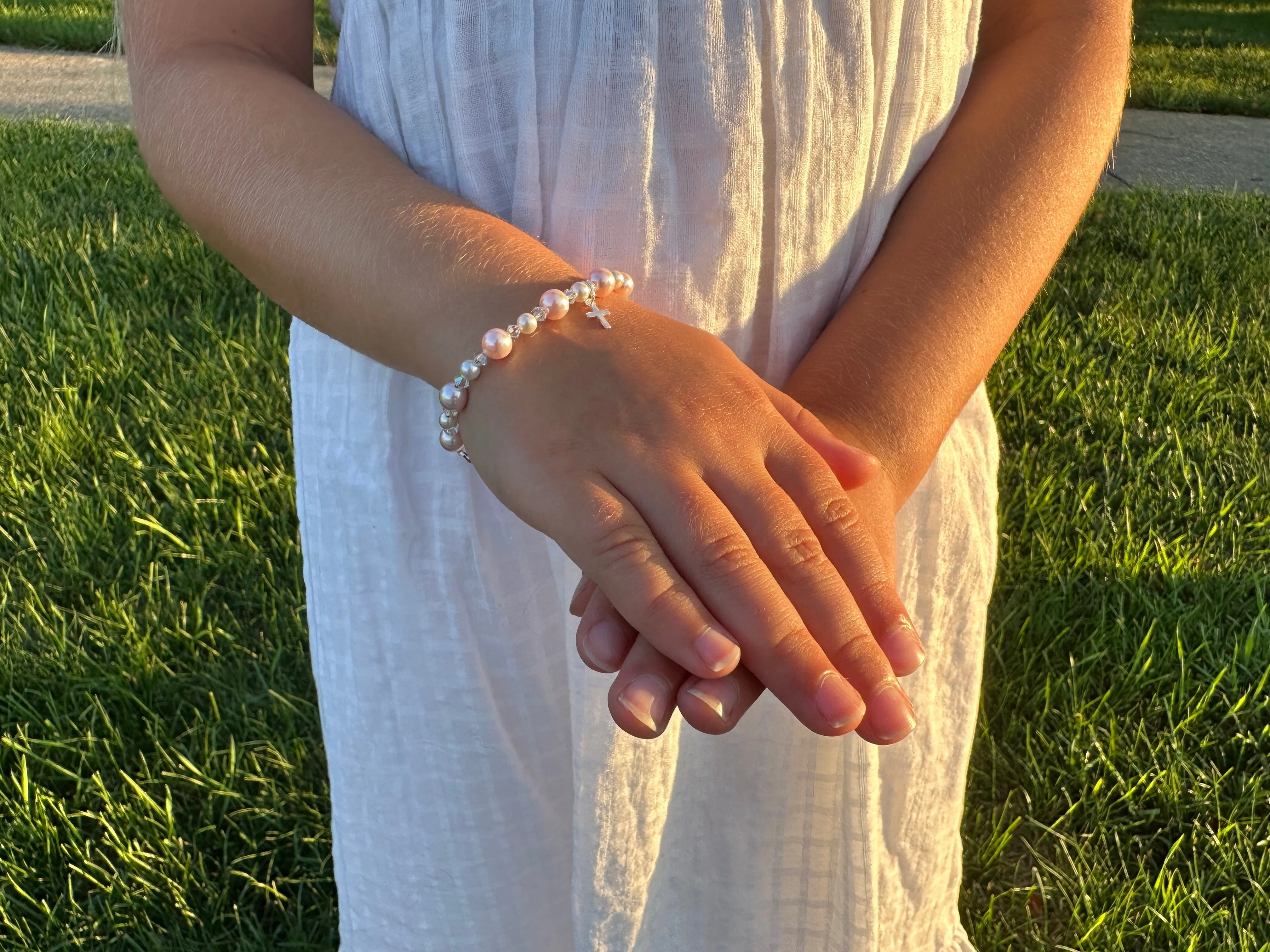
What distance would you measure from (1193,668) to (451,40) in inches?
75.1

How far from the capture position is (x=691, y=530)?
71cm

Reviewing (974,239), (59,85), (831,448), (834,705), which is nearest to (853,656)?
(834,705)

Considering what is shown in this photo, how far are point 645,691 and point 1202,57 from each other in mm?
8185

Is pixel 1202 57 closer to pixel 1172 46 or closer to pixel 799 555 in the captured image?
pixel 1172 46

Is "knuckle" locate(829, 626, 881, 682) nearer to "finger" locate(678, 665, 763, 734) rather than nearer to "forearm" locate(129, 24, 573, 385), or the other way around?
"finger" locate(678, 665, 763, 734)

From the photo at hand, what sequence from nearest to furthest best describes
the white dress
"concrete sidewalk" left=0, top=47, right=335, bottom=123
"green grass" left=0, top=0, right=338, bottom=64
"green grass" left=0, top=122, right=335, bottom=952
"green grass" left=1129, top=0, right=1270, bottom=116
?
1. the white dress
2. "green grass" left=0, top=122, right=335, bottom=952
3. "concrete sidewalk" left=0, top=47, right=335, bottom=123
4. "green grass" left=1129, top=0, right=1270, bottom=116
5. "green grass" left=0, top=0, right=338, bottom=64

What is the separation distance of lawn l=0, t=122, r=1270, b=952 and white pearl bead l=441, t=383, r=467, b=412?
4.16 feet

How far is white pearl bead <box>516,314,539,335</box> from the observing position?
751mm

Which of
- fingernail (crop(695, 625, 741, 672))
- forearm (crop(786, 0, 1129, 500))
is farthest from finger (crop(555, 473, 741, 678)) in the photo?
forearm (crop(786, 0, 1129, 500))

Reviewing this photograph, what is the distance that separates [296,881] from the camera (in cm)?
176

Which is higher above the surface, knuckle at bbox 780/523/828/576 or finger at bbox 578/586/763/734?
knuckle at bbox 780/523/828/576

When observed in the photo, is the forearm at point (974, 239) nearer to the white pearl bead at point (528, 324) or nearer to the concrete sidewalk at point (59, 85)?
the white pearl bead at point (528, 324)

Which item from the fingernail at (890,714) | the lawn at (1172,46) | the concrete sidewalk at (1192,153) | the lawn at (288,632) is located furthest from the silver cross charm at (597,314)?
the concrete sidewalk at (1192,153)

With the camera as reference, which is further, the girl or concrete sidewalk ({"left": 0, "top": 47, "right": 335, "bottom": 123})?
concrete sidewalk ({"left": 0, "top": 47, "right": 335, "bottom": 123})
